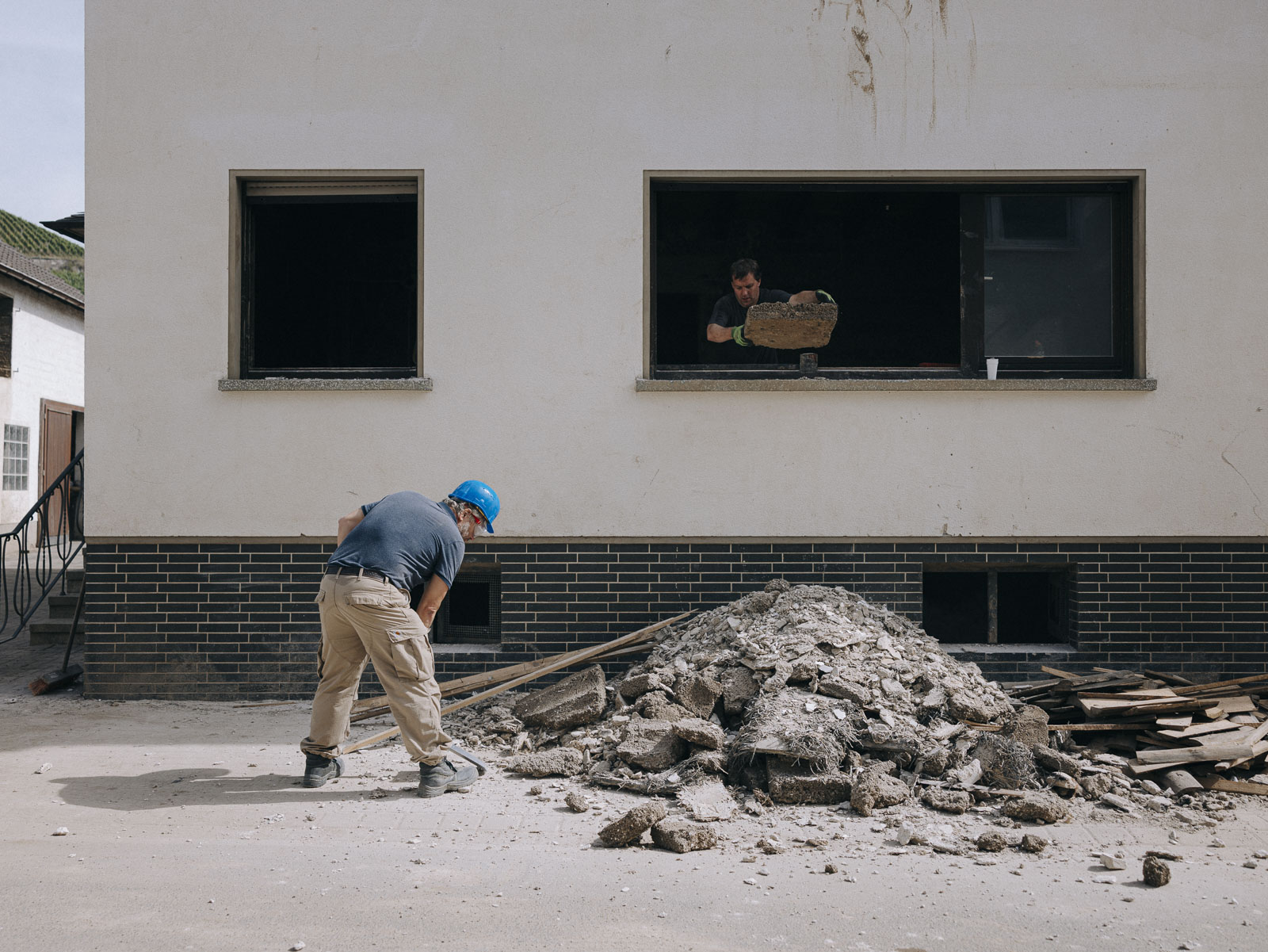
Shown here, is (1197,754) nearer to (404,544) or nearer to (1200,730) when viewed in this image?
(1200,730)

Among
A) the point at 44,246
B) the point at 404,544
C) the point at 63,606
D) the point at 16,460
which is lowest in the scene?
the point at 63,606

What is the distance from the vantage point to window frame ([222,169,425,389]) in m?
6.71

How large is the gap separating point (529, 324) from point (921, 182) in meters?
3.04

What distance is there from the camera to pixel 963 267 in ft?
22.6

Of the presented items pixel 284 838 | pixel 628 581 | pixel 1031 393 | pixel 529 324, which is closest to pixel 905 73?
pixel 1031 393

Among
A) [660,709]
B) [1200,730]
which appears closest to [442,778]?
[660,709]

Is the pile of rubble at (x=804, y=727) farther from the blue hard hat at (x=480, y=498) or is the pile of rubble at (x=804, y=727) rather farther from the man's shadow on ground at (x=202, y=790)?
the blue hard hat at (x=480, y=498)

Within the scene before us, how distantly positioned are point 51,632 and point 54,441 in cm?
1811

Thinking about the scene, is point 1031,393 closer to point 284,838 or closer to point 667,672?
point 667,672

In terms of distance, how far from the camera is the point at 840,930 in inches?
130

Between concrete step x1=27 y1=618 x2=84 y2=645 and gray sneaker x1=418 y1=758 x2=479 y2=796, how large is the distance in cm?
453

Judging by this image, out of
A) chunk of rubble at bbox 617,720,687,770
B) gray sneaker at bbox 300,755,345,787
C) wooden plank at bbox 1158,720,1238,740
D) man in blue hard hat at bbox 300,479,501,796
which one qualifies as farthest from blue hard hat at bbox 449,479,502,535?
wooden plank at bbox 1158,720,1238,740

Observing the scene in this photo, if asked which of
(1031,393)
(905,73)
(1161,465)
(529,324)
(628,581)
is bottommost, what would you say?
(628,581)

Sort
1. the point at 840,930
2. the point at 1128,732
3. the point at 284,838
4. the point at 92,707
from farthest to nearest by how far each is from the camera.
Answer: the point at 92,707 < the point at 1128,732 < the point at 284,838 < the point at 840,930
